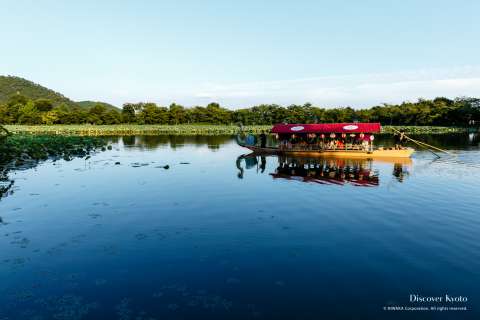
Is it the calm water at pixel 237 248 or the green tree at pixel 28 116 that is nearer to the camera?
the calm water at pixel 237 248

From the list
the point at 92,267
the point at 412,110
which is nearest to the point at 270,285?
the point at 92,267

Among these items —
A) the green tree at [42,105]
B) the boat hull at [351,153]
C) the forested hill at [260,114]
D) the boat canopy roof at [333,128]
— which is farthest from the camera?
the green tree at [42,105]

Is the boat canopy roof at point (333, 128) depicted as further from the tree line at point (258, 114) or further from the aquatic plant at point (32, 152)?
the tree line at point (258, 114)

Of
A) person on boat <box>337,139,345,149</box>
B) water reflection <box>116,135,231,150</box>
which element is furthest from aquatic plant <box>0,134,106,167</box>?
person on boat <box>337,139,345,149</box>

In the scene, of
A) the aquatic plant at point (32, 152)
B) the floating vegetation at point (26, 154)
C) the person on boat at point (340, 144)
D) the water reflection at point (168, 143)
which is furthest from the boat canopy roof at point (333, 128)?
the aquatic plant at point (32, 152)

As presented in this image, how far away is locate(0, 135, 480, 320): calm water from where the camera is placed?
317 inches

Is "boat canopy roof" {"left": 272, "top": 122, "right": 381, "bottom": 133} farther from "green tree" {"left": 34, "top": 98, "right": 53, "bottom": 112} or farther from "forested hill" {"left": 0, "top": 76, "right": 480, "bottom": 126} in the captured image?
"green tree" {"left": 34, "top": 98, "right": 53, "bottom": 112}

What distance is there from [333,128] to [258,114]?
3550 inches

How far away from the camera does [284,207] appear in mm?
16578

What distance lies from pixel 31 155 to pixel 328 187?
28.4m

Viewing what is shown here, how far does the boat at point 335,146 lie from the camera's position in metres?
34.5

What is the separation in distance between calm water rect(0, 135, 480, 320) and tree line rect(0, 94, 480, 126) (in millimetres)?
92475

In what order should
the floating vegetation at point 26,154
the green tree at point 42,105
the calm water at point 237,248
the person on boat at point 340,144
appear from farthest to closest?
1. the green tree at point 42,105
2. the person on boat at point 340,144
3. the floating vegetation at point 26,154
4. the calm water at point 237,248

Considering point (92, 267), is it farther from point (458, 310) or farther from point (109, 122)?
point (109, 122)
